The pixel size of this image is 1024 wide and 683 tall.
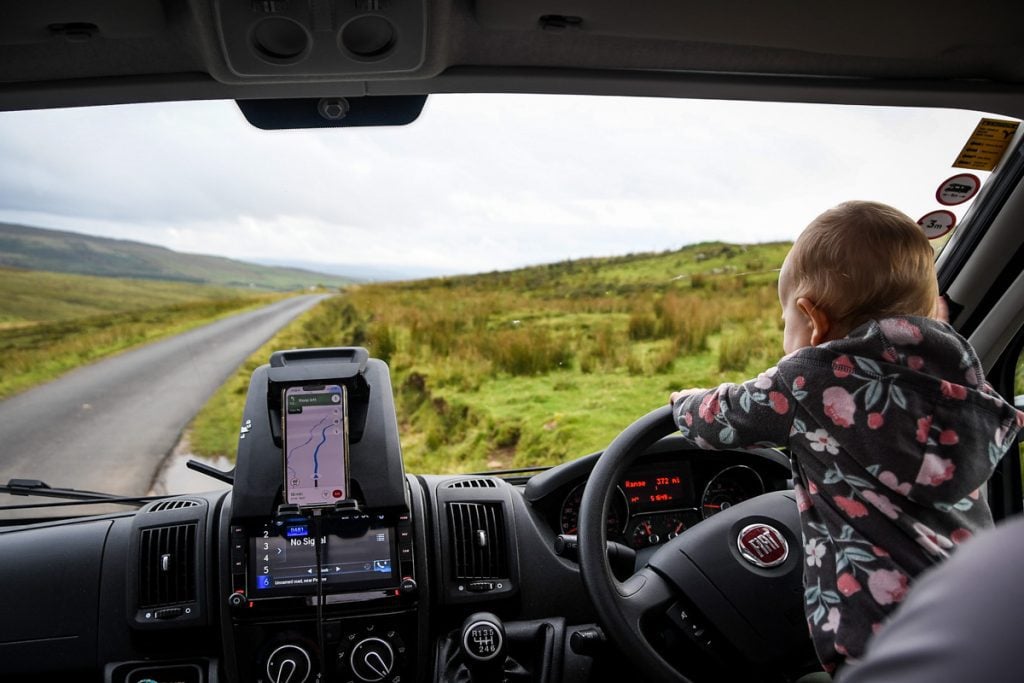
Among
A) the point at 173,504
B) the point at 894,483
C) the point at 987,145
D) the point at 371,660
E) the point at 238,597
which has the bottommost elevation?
the point at 371,660

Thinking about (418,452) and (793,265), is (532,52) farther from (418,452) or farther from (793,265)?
(418,452)

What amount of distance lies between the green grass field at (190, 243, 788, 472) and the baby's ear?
1.38m

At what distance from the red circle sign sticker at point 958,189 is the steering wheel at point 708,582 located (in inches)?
54.0

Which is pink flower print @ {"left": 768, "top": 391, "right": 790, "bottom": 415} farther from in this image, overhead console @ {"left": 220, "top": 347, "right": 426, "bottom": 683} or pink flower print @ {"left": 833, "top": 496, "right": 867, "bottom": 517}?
overhead console @ {"left": 220, "top": 347, "right": 426, "bottom": 683}

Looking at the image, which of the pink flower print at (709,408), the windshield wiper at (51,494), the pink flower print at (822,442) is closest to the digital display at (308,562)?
the windshield wiper at (51,494)

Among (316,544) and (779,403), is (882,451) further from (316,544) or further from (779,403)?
(316,544)

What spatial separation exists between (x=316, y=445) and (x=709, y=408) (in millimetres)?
1215

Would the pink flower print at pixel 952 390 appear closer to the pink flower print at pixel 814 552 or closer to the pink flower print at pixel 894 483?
the pink flower print at pixel 894 483

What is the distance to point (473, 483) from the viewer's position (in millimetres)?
2789

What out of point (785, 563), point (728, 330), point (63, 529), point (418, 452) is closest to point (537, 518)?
point (418, 452)

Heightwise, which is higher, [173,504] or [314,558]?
[173,504]

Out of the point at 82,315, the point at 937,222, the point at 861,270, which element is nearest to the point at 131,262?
the point at 82,315

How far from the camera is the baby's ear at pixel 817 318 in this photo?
172 centimetres

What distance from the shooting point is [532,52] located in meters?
2.41
